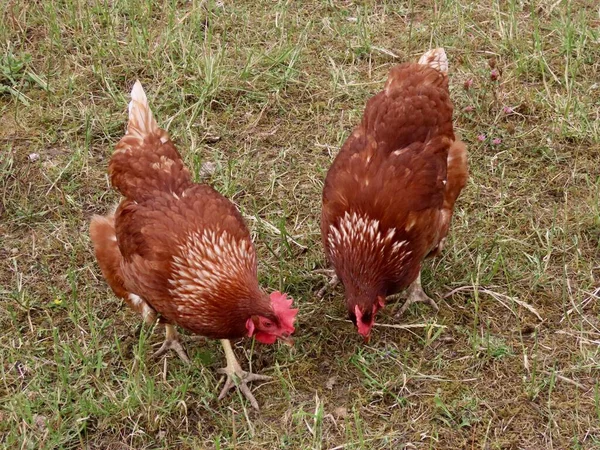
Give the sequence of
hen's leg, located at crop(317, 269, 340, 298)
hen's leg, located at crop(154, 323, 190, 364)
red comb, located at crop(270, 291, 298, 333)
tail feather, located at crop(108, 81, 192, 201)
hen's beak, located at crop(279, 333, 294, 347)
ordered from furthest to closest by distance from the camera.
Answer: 1. hen's leg, located at crop(317, 269, 340, 298)
2. hen's leg, located at crop(154, 323, 190, 364)
3. tail feather, located at crop(108, 81, 192, 201)
4. hen's beak, located at crop(279, 333, 294, 347)
5. red comb, located at crop(270, 291, 298, 333)

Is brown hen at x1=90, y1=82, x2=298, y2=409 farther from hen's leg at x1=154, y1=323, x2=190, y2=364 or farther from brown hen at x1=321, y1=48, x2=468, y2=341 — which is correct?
brown hen at x1=321, y1=48, x2=468, y2=341

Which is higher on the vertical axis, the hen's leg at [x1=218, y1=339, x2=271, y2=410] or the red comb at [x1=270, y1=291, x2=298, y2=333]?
the red comb at [x1=270, y1=291, x2=298, y2=333]

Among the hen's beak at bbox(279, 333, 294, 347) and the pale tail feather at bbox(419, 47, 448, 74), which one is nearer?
the hen's beak at bbox(279, 333, 294, 347)

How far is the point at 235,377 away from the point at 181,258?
27.4 inches

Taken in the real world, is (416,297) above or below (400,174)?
below

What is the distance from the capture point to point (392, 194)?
390cm

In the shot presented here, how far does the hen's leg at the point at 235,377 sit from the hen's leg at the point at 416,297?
0.92 meters

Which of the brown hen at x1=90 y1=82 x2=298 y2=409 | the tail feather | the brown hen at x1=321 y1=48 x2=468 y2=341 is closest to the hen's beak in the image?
the brown hen at x1=90 y1=82 x2=298 y2=409

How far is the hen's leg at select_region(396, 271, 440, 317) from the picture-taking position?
14.2 ft

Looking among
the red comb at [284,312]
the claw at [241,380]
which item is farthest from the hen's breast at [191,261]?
the claw at [241,380]

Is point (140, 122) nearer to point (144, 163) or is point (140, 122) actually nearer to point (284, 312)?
point (144, 163)

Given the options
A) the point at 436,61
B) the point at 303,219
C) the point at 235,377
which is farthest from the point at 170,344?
the point at 436,61

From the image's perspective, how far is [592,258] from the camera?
14.8 feet

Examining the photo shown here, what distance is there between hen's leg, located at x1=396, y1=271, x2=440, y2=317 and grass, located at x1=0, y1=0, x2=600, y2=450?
0.08 m
